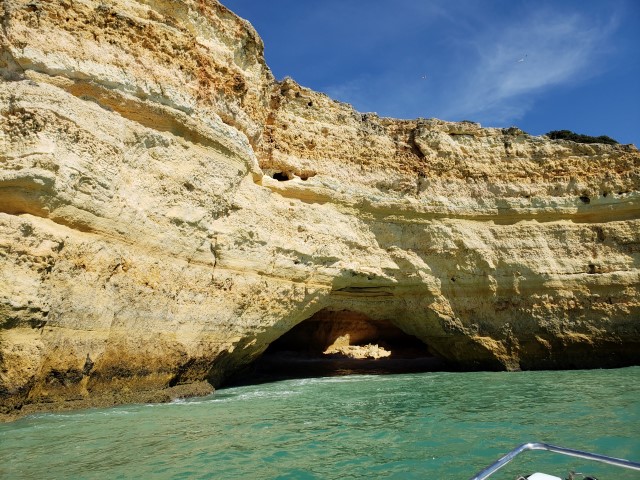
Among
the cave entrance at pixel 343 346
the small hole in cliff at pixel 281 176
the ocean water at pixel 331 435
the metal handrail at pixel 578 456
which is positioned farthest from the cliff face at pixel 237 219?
the metal handrail at pixel 578 456

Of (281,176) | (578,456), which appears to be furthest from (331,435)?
(281,176)

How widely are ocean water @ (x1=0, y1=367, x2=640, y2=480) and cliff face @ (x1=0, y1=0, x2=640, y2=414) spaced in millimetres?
1319

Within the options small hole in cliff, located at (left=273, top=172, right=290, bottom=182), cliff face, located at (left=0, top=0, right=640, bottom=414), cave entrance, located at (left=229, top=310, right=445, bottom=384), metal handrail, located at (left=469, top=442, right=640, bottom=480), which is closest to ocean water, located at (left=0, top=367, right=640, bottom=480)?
cliff face, located at (left=0, top=0, right=640, bottom=414)

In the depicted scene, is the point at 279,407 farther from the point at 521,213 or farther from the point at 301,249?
the point at 521,213

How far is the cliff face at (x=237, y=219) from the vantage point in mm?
6922

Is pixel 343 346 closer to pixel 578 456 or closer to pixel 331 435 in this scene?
pixel 331 435

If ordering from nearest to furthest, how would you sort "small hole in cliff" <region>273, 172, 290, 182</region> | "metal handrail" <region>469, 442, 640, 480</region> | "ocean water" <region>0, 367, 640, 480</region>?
1. "metal handrail" <region>469, 442, 640, 480</region>
2. "ocean water" <region>0, 367, 640, 480</region>
3. "small hole in cliff" <region>273, 172, 290, 182</region>

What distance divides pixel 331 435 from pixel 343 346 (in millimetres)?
14388

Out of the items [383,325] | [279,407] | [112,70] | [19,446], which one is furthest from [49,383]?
[383,325]

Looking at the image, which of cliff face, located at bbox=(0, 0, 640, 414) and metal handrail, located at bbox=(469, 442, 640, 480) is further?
cliff face, located at bbox=(0, 0, 640, 414)

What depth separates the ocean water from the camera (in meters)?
4.36

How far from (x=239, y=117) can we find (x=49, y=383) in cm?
651

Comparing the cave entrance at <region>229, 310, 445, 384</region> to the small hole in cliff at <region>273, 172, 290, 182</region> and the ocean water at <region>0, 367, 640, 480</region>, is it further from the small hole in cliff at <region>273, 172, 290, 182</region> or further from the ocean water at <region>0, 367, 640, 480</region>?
the ocean water at <region>0, 367, 640, 480</region>

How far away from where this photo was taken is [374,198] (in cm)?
1249
